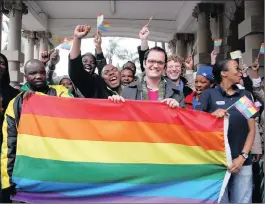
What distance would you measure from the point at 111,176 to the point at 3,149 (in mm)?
930

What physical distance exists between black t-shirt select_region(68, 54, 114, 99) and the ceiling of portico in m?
11.8

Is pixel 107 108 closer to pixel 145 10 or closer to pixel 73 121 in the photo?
pixel 73 121

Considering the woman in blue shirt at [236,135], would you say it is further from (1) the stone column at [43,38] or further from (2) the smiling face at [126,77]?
(1) the stone column at [43,38]

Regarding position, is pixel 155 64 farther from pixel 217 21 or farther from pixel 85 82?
pixel 217 21

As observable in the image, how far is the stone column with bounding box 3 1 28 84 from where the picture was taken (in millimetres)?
13969

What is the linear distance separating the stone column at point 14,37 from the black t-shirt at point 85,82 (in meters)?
10.8

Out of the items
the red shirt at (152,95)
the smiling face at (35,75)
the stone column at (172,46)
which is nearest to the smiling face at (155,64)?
the red shirt at (152,95)

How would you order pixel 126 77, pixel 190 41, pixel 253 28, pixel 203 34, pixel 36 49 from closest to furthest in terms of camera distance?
1. pixel 126 77
2. pixel 253 28
3. pixel 203 34
4. pixel 190 41
5. pixel 36 49

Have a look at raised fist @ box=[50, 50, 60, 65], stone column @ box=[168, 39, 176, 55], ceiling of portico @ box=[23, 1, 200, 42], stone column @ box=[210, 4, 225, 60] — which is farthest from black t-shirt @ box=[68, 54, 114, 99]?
stone column @ box=[168, 39, 176, 55]

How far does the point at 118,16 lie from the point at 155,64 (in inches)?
615

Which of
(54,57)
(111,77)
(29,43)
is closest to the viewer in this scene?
(111,77)

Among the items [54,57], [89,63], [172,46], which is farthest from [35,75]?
[172,46]

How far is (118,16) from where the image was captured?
18.4 m

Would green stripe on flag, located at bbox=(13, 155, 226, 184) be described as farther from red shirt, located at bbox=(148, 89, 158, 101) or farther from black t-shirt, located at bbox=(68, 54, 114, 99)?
Result: black t-shirt, located at bbox=(68, 54, 114, 99)
